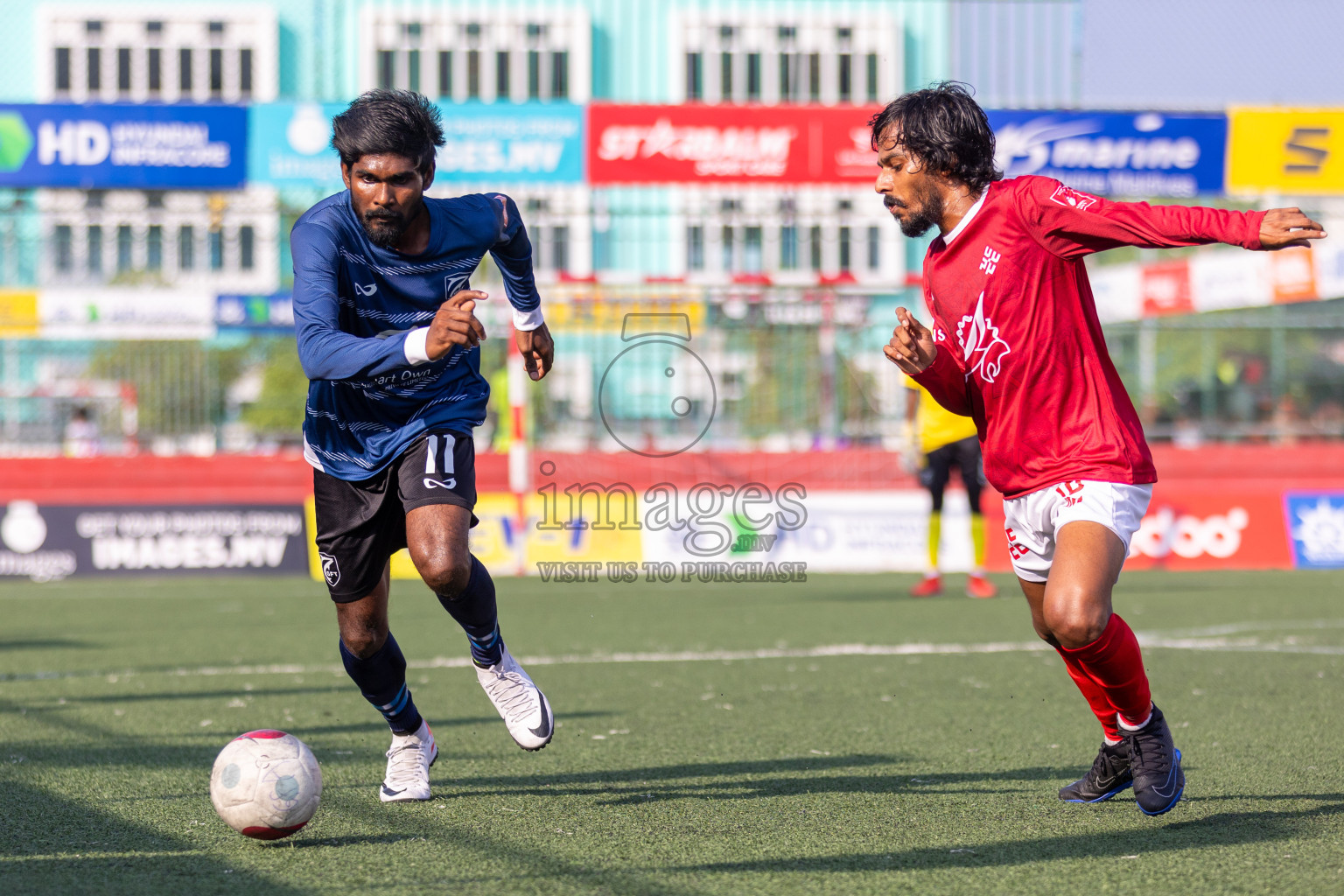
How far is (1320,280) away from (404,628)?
11.3 metres

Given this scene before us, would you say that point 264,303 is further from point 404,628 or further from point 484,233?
point 484,233

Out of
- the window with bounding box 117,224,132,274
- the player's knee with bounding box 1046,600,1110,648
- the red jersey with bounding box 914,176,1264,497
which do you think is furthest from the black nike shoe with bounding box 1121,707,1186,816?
the window with bounding box 117,224,132,274

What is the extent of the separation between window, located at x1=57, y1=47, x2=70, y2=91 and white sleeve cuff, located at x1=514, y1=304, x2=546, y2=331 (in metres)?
33.7

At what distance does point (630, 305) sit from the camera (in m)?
15.1

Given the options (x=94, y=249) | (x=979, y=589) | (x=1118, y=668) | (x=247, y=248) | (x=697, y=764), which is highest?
(x=247, y=248)

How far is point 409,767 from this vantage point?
4.47 m

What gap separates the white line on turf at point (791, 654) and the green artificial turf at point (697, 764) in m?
0.04

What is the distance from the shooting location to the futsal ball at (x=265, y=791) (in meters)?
3.79

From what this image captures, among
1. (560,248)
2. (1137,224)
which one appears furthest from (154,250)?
(1137,224)

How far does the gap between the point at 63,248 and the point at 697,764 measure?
13.2 meters

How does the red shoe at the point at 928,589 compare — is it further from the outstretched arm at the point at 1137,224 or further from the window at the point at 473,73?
the window at the point at 473,73

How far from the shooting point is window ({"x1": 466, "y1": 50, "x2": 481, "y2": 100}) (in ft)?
110

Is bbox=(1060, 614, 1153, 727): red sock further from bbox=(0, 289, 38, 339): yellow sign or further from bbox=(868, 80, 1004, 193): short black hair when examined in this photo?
bbox=(0, 289, 38, 339): yellow sign

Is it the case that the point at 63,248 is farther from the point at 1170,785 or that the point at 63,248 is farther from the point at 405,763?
the point at 1170,785
